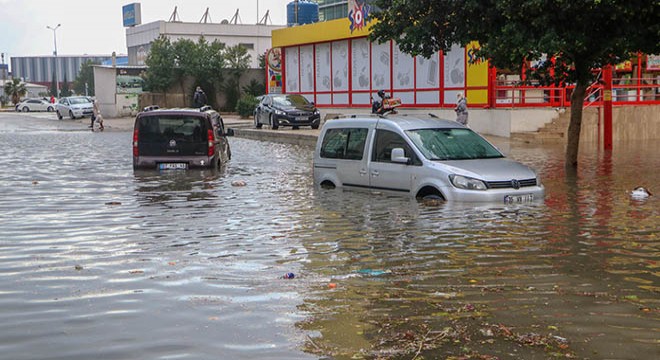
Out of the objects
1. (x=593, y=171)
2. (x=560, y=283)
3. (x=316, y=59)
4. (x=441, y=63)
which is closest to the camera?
(x=560, y=283)

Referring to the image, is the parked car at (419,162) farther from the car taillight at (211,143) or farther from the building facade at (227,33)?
the building facade at (227,33)

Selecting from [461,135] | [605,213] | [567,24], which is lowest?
[605,213]

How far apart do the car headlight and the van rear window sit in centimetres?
696

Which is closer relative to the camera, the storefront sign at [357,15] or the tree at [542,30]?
the tree at [542,30]

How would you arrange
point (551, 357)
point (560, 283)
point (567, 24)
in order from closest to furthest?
point (551, 357) < point (560, 283) < point (567, 24)

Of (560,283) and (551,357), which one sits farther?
(560,283)

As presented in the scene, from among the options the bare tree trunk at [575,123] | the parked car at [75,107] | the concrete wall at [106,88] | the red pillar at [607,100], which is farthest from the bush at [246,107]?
the bare tree trunk at [575,123]

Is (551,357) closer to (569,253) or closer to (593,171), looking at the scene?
(569,253)

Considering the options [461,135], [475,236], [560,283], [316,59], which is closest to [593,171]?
[461,135]

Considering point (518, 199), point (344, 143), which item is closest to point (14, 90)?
point (344, 143)

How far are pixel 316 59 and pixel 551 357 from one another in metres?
37.9

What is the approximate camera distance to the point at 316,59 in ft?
138

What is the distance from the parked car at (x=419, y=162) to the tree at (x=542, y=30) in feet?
12.8

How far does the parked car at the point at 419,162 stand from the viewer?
38.1 feet
